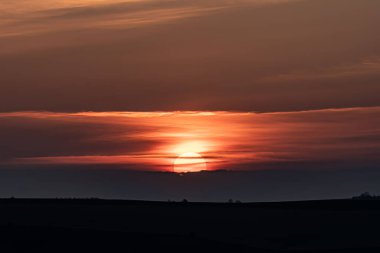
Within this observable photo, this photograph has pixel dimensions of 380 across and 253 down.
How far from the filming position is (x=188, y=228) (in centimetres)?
8669

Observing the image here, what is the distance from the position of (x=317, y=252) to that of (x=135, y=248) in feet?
41.4

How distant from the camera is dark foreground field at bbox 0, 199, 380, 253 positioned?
73938mm

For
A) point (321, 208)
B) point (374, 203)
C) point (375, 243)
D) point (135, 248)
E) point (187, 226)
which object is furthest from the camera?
point (374, 203)

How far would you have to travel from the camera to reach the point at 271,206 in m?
110

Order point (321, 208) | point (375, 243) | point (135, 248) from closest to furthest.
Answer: point (135, 248) < point (375, 243) < point (321, 208)

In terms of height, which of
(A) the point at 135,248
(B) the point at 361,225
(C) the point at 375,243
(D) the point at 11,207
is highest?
(D) the point at 11,207

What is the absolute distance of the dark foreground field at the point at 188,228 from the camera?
73.9m

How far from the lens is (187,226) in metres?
87.9

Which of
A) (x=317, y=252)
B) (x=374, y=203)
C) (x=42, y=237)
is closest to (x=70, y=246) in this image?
(x=42, y=237)

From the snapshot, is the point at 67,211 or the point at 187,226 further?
the point at 67,211

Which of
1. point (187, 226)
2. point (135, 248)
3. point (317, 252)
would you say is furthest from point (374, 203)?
point (135, 248)

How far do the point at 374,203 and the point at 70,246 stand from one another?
48009mm

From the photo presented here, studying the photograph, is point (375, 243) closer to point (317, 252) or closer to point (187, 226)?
point (317, 252)

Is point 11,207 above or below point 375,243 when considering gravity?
above
